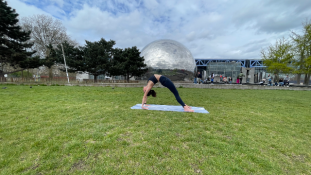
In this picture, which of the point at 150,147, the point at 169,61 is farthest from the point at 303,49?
the point at 150,147

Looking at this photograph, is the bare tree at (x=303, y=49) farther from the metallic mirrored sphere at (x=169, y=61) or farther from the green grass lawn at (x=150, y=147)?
the green grass lawn at (x=150, y=147)

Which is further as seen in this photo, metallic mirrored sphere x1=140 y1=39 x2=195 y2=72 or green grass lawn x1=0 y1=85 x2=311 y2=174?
metallic mirrored sphere x1=140 y1=39 x2=195 y2=72

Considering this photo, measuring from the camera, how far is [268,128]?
391 centimetres

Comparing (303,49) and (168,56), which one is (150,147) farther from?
(303,49)

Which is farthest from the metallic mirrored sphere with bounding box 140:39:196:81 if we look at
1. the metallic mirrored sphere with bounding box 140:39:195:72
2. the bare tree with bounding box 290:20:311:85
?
the bare tree with bounding box 290:20:311:85

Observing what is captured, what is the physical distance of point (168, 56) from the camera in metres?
25.1

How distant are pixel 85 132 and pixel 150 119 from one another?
1.84 meters

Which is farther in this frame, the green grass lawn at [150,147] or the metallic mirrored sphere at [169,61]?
the metallic mirrored sphere at [169,61]

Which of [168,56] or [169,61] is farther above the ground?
[168,56]

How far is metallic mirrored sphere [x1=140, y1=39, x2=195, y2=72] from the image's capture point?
24797mm

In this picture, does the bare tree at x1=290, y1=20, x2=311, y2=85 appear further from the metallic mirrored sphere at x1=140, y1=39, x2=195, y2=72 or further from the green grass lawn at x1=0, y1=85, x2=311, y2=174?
the green grass lawn at x1=0, y1=85, x2=311, y2=174

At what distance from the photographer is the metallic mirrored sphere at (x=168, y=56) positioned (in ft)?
81.4

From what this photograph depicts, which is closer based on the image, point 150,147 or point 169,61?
point 150,147

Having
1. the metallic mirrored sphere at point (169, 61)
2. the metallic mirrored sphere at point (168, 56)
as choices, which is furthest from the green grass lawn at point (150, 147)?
the metallic mirrored sphere at point (168, 56)
